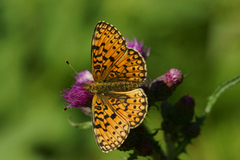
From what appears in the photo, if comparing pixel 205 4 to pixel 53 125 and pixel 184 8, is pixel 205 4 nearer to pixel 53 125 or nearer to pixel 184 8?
pixel 184 8

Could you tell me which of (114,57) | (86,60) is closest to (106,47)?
(114,57)

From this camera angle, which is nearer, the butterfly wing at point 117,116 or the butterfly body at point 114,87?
the butterfly wing at point 117,116

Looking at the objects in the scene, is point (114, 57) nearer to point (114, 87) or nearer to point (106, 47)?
point (106, 47)

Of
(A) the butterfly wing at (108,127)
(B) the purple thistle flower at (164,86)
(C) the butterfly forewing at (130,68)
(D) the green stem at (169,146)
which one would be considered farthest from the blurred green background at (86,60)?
(A) the butterfly wing at (108,127)

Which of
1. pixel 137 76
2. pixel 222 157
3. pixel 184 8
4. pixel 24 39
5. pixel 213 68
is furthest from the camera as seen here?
pixel 24 39

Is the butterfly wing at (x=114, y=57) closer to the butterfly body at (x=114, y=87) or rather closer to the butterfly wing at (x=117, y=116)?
the butterfly body at (x=114, y=87)

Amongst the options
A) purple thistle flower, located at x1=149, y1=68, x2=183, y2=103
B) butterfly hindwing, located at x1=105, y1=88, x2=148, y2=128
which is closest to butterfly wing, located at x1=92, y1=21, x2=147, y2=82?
butterfly hindwing, located at x1=105, y1=88, x2=148, y2=128

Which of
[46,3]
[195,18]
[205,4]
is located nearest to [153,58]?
[195,18]
